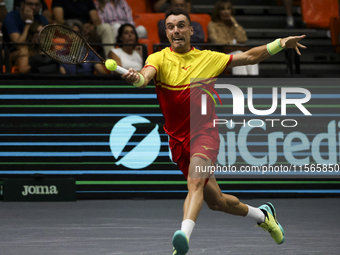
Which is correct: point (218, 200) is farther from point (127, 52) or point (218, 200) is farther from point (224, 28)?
point (224, 28)

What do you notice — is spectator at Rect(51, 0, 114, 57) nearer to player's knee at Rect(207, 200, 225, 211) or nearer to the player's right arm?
the player's right arm

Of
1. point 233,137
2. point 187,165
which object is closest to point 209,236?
point 187,165

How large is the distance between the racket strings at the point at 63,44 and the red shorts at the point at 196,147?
1.04 metres

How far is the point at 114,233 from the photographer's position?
5551 millimetres

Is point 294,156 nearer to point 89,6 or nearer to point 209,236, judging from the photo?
point 209,236

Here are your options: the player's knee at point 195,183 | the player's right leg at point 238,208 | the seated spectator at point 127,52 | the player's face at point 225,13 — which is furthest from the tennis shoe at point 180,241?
the player's face at point 225,13

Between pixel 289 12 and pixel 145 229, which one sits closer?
pixel 145 229

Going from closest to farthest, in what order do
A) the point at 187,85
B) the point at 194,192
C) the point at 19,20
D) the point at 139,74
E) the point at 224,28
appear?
1. the point at 139,74
2. the point at 194,192
3. the point at 187,85
4. the point at 19,20
5. the point at 224,28

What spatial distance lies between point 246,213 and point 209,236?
638 millimetres

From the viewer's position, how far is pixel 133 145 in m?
7.74

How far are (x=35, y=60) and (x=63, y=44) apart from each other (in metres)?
3.19

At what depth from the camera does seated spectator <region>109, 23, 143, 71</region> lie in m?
7.89

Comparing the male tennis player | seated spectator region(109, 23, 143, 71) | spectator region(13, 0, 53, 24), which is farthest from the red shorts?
spectator region(13, 0, 53, 24)

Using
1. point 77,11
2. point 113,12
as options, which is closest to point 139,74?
point 77,11
